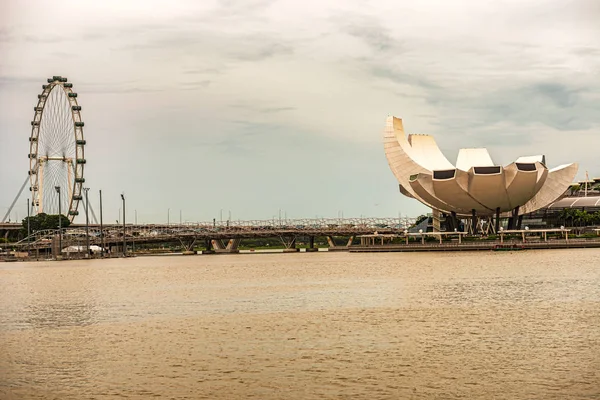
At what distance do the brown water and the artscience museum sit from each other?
183ft

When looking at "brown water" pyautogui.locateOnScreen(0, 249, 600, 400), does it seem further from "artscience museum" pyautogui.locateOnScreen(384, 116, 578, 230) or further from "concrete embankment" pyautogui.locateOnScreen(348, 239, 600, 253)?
"artscience museum" pyautogui.locateOnScreen(384, 116, 578, 230)

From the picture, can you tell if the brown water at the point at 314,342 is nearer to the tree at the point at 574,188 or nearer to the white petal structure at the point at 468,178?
the white petal structure at the point at 468,178

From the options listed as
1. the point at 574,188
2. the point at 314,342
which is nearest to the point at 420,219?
the point at 574,188

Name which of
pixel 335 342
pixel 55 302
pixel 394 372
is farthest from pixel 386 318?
pixel 55 302

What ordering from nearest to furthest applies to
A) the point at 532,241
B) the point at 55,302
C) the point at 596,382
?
the point at 596,382
the point at 55,302
the point at 532,241

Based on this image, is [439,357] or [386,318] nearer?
[439,357]

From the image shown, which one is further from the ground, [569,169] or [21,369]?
[569,169]

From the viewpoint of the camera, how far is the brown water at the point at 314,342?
18797 millimetres

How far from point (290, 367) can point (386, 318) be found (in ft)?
30.3

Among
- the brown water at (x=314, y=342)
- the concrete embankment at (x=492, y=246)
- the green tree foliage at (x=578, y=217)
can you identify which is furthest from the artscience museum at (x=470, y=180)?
the brown water at (x=314, y=342)

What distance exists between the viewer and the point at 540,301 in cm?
3325

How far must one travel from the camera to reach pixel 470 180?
100625 millimetres

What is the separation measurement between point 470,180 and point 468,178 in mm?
329

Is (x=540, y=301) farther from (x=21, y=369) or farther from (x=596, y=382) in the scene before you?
(x=21, y=369)
